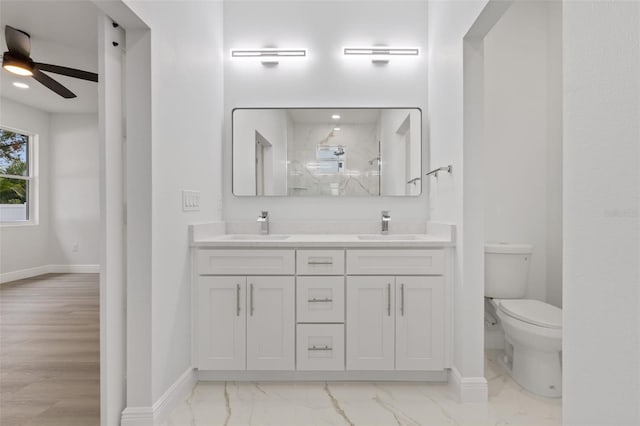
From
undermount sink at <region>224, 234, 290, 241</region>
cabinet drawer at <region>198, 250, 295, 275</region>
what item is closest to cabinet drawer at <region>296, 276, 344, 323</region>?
cabinet drawer at <region>198, 250, 295, 275</region>

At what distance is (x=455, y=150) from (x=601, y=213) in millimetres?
1239

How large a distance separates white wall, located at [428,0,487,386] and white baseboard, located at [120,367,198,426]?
1.55 m

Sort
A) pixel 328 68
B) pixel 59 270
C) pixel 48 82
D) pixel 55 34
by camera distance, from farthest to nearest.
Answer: pixel 59 270
pixel 55 34
pixel 48 82
pixel 328 68

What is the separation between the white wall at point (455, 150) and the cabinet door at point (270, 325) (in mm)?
976

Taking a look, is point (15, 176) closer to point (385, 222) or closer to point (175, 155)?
point (175, 155)

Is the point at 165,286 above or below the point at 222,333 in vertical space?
above

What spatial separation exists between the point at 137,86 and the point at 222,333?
1.41 metres

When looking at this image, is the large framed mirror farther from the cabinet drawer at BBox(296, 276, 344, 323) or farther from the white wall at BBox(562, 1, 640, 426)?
the white wall at BBox(562, 1, 640, 426)

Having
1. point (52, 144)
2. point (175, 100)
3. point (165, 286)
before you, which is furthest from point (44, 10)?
point (52, 144)

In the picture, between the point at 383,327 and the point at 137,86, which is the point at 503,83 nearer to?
the point at 383,327

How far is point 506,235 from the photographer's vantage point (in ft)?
8.04

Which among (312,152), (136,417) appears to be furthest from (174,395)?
(312,152)

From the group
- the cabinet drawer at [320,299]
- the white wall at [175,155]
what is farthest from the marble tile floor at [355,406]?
the cabinet drawer at [320,299]

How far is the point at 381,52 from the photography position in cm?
253
